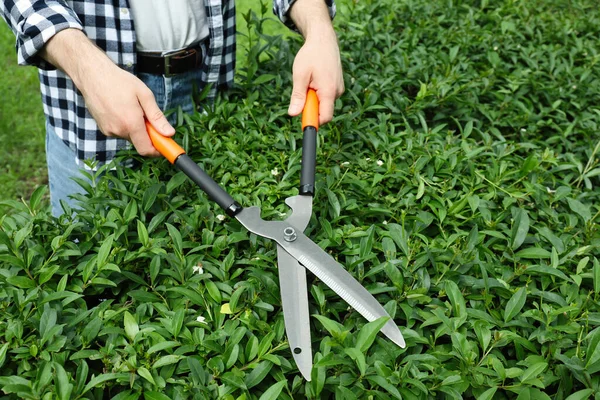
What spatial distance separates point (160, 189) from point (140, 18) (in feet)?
2.63

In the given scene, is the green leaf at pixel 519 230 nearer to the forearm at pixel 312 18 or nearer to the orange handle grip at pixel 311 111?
the orange handle grip at pixel 311 111

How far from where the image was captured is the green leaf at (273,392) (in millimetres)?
1286

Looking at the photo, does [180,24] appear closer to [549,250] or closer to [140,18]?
[140,18]

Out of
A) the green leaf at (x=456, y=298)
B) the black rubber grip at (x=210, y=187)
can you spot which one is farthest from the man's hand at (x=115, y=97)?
the green leaf at (x=456, y=298)

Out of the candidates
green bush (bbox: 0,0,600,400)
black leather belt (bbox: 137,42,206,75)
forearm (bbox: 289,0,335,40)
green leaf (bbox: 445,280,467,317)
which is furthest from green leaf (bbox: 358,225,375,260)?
black leather belt (bbox: 137,42,206,75)

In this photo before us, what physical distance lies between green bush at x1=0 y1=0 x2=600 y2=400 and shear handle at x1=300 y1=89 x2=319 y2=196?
11 cm

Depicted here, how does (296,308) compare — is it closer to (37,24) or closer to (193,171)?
(193,171)

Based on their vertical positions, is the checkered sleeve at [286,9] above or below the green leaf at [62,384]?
above

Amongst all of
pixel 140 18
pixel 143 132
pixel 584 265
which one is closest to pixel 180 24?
pixel 140 18

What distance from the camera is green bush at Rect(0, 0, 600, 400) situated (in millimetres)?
1387

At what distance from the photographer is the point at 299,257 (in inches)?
62.6

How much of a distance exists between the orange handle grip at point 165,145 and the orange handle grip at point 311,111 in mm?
417

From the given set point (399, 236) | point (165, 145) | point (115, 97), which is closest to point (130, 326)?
point (165, 145)

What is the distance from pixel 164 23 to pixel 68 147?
66cm
